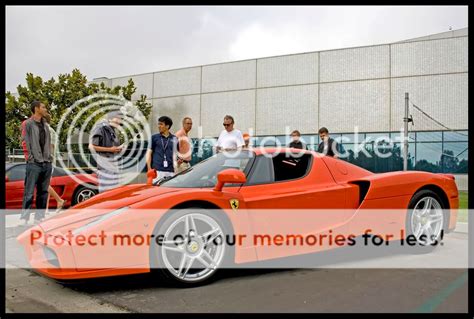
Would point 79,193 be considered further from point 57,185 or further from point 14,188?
point 14,188

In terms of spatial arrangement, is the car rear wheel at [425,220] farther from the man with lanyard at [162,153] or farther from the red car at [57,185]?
the red car at [57,185]

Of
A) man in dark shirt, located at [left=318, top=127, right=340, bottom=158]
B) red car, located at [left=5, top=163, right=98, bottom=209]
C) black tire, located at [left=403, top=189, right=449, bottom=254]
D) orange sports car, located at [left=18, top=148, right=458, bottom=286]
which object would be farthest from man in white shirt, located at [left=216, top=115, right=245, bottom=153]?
black tire, located at [left=403, top=189, right=449, bottom=254]

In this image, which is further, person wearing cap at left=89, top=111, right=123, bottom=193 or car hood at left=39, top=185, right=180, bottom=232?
person wearing cap at left=89, top=111, right=123, bottom=193

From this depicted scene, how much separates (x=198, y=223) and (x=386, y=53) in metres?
21.0

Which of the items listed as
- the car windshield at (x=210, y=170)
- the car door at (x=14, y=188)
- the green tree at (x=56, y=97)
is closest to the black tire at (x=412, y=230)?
the car windshield at (x=210, y=170)

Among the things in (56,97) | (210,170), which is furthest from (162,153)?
(56,97)

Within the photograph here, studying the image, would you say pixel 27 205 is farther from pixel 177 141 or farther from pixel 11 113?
pixel 11 113

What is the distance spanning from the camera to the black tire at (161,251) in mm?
3203

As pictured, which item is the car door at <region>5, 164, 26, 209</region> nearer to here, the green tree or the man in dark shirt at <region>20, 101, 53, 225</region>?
the man in dark shirt at <region>20, 101, 53, 225</region>

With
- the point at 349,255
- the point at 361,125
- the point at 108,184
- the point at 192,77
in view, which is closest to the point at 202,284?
the point at 349,255

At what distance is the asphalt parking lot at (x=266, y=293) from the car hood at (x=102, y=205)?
507 millimetres

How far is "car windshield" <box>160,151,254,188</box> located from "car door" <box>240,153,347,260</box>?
14 centimetres

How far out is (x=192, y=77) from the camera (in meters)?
28.0

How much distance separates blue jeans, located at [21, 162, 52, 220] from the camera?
604 centimetres
